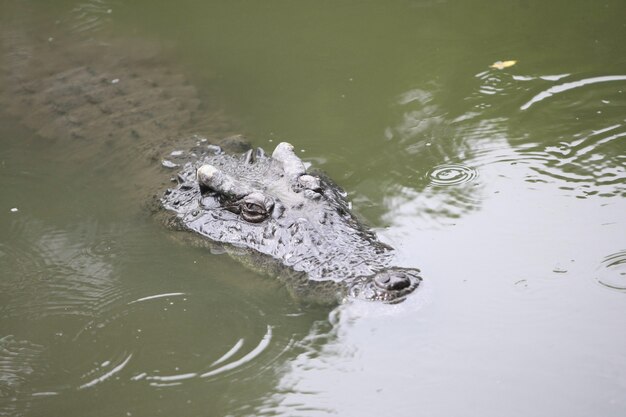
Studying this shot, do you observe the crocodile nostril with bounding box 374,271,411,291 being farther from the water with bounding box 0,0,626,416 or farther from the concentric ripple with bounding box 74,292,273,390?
the concentric ripple with bounding box 74,292,273,390

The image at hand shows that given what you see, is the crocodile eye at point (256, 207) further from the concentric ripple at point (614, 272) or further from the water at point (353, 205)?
the concentric ripple at point (614, 272)

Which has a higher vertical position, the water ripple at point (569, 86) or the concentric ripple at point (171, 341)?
the water ripple at point (569, 86)

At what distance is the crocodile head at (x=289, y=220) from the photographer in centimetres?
487

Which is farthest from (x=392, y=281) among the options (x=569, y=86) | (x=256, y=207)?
(x=569, y=86)

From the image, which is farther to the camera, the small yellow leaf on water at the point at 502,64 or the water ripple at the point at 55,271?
the small yellow leaf on water at the point at 502,64

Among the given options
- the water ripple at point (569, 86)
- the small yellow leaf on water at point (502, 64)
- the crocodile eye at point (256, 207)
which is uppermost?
the small yellow leaf on water at point (502, 64)

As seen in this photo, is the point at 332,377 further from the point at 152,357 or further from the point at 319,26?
the point at 319,26

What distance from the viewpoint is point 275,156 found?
6059mm

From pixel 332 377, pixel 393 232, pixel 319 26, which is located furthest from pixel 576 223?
pixel 319 26

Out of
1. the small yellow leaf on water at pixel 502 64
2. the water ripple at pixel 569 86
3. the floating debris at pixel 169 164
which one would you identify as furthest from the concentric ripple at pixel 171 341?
the small yellow leaf on water at pixel 502 64

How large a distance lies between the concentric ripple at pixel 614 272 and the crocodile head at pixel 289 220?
4.03ft

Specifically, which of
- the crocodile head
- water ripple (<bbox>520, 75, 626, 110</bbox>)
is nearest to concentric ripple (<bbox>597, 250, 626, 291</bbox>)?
the crocodile head

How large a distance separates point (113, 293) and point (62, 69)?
13.6ft

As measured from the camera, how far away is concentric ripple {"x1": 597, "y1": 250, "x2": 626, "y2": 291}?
15.2 ft
